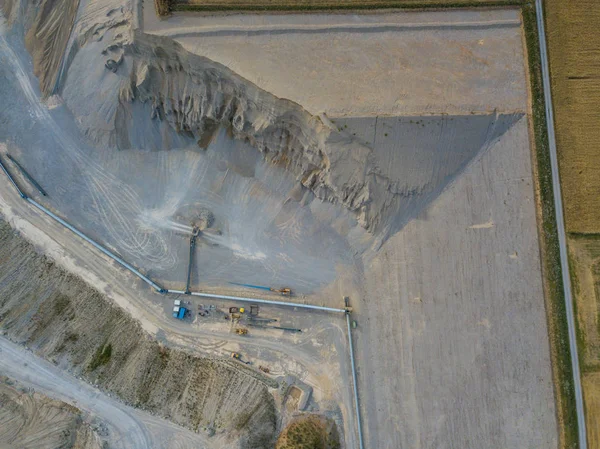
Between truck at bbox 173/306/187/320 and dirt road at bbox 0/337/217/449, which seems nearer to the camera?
dirt road at bbox 0/337/217/449

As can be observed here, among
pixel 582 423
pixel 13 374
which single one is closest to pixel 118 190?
pixel 13 374

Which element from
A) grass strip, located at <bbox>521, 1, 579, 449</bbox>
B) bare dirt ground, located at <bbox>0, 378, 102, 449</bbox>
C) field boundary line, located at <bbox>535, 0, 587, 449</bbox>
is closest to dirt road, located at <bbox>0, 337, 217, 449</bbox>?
bare dirt ground, located at <bbox>0, 378, 102, 449</bbox>

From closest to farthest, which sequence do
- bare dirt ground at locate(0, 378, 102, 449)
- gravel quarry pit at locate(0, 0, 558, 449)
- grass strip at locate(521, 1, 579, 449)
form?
gravel quarry pit at locate(0, 0, 558, 449)
grass strip at locate(521, 1, 579, 449)
bare dirt ground at locate(0, 378, 102, 449)

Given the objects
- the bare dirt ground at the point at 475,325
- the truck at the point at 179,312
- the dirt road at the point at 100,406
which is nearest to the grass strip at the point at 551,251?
the bare dirt ground at the point at 475,325

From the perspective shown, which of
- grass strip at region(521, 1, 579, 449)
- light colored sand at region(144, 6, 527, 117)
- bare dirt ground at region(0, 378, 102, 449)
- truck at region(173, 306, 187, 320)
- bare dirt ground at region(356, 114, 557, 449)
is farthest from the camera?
truck at region(173, 306, 187, 320)

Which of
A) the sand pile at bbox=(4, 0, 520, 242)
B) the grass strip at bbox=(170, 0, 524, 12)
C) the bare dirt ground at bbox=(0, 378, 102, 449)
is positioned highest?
the grass strip at bbox=(170, 0, 524, 12)

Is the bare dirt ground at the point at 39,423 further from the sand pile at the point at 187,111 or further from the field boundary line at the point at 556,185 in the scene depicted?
the field boundary line at the point at 556,185

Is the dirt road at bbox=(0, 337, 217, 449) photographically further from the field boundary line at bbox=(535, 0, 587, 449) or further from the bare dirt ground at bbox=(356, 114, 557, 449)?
the field boundary line at bbox=(535, 0, 587, 449)
